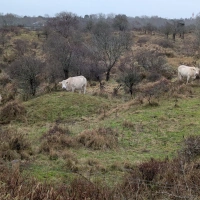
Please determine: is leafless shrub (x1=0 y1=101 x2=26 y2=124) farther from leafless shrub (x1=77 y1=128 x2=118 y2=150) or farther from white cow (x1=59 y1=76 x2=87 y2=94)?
leafless shrub (x1=77 y1=128 x2=118 y2=150)

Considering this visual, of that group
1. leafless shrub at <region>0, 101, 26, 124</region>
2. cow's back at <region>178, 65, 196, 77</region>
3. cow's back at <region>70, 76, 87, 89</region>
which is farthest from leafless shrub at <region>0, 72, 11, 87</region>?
cow's back at <region>178, 65, 196, 77</region>

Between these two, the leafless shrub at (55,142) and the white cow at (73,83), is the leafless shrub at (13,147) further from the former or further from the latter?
the white cow at (73,83)

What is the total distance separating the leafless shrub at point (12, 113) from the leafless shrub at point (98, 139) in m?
4.52

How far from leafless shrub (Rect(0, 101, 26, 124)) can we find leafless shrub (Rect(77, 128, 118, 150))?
452cm

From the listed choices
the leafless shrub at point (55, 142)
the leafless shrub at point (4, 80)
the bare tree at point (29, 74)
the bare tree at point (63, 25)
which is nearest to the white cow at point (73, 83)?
the bare tree at point (29, 74)

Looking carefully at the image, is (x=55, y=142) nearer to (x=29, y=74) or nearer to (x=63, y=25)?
(x=29, y=74)

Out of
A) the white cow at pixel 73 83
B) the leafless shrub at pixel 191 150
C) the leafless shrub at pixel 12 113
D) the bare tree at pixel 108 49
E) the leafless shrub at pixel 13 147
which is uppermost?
the bare tree at pixel 108 49

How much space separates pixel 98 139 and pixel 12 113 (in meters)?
5.48

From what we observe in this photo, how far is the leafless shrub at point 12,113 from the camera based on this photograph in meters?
12.9

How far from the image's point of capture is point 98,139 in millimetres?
8961

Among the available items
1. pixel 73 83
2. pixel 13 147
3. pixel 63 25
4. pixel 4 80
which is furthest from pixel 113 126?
pixel 63 25

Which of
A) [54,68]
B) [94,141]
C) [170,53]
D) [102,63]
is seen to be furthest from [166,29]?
[94,141]

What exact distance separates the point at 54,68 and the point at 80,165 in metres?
14.8

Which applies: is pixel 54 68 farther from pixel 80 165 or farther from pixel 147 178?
pixel 147 178
